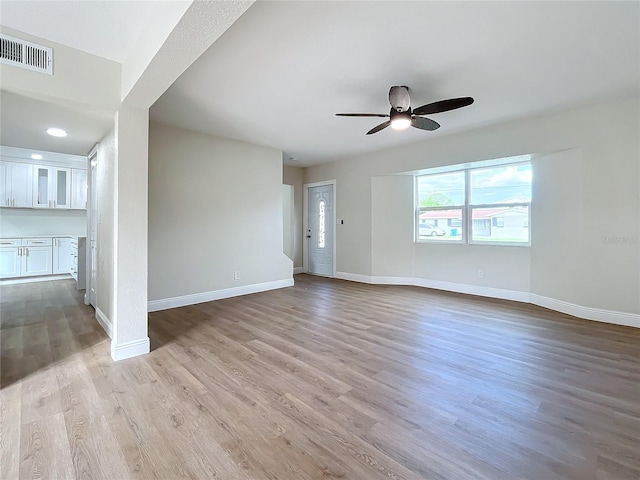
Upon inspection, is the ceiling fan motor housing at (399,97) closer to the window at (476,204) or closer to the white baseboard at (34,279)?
the window at (476,204)

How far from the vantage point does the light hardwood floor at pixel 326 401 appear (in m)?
1.41

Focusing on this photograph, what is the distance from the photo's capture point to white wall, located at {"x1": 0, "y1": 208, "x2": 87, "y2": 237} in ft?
19.3

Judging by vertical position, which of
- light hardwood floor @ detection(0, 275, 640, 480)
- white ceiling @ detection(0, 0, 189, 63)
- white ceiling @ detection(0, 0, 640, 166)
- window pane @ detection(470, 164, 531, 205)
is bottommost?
light hardwood floor @ detection(0, 275, 640, 480)

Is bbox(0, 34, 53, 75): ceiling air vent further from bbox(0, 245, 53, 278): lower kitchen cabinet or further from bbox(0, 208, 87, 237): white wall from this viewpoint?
bbox(0, 208, 87, 237): white wall

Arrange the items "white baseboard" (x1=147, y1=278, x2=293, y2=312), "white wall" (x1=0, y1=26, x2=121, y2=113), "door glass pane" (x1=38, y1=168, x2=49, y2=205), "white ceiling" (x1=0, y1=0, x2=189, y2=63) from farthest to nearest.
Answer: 1. "door glass pane" (x1=38, y1=168, x2=49, y2=205)
2. "white baseboard" (x1=147, y1=278, x2=293, y2=312)
3. "white wall" (x1=0, y1=26, x2=121, y2=113)
4. "white ceiling" (x1=0, y1=0, x2=189, y2=63)

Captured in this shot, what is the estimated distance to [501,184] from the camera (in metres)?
4.74

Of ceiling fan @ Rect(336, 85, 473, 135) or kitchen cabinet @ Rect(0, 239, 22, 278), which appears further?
kitchen cabinet @ Rect(0, 239, 22, 278)

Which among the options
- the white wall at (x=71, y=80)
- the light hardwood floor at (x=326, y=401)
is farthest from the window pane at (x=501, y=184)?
the white wall at (x=71, y=80)

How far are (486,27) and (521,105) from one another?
1.90 meters

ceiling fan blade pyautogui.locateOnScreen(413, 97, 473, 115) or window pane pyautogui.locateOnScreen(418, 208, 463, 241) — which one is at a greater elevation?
ceiling fan blade pyautogui.locateOnScreen(413, 97, 473, 115)

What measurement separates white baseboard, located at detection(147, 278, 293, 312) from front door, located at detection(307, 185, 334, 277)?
1451 mm

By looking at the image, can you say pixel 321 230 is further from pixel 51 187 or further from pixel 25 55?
pixel 51 187

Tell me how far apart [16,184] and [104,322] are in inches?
186

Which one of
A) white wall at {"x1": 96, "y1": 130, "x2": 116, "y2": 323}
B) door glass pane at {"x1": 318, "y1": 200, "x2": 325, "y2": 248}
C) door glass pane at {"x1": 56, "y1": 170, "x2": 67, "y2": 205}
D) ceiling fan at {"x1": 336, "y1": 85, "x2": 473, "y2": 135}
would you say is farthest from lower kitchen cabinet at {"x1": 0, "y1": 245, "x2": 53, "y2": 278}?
ceiling fan at {"x1": 336, "y1": 85, "x2": 473, "y2": 135}
